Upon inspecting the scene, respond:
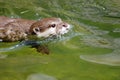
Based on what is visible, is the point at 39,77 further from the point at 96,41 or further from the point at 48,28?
the point at 96,41

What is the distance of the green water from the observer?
13.8ft

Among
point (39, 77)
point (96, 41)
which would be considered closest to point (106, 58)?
point (96, 41)

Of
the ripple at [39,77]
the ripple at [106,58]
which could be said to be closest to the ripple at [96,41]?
the ripple at [106,58]

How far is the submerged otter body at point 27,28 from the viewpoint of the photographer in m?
5.55

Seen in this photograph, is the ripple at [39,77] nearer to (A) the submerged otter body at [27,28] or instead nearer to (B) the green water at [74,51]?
(B) the green water at [74,51]

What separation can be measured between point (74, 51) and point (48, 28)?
704mm

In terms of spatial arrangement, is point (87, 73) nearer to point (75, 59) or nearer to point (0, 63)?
point (75, 59)

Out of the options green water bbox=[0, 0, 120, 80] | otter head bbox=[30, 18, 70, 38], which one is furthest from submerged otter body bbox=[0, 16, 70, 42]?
green water bbox=[0, 0, 120, 80]

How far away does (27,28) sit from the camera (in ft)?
18.7

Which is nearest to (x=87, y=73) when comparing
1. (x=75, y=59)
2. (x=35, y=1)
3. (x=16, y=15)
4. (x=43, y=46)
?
(x=75, y=59)

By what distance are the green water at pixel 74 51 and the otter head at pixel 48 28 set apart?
7.3 inches

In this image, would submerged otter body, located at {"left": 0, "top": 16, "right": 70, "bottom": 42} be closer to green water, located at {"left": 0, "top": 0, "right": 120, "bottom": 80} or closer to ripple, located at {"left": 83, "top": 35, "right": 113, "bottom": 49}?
green water, located at {"left": 0, "top": 0, "right": 120, "bottom": 80}

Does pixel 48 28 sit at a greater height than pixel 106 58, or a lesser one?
greater

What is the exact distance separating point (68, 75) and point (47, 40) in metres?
1.56
